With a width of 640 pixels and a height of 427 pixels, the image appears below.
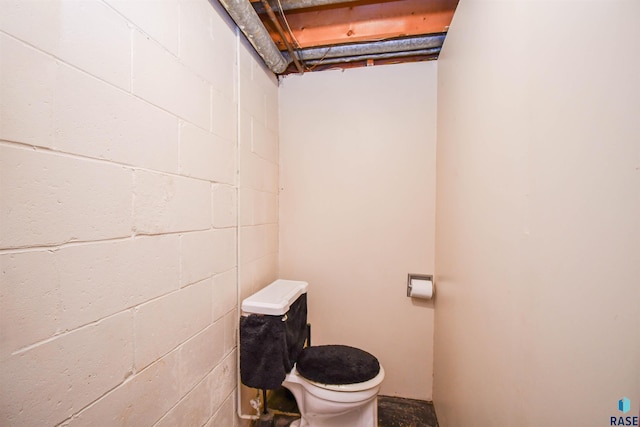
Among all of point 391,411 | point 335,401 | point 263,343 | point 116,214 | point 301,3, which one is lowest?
point 391,411

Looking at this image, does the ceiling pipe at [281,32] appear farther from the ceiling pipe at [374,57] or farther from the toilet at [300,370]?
the toilet at [300,370]

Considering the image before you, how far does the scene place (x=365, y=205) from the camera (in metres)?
1.81

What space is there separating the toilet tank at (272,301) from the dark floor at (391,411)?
764mm

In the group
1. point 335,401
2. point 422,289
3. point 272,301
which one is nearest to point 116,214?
point 272,301

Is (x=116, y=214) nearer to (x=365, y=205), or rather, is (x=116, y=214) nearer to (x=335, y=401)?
(x=335, y=401)

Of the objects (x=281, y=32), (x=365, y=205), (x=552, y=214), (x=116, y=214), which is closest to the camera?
(x=552, y=214)

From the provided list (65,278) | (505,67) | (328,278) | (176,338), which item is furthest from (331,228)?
(65,278)

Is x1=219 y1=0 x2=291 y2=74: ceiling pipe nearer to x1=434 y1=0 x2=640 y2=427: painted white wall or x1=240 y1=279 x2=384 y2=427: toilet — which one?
x1=434 y1=0 x2=640 y2=427: painted white wall

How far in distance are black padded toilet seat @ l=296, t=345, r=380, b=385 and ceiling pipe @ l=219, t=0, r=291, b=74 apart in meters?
1.73

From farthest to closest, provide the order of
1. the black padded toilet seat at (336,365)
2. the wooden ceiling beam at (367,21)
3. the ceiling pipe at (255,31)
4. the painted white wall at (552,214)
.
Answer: the wooden ceiling beam at (367,21) → the black padded toilet seat at (336,365) → the ceiling pipe at (255,31) → the painted white wall at (552,214)

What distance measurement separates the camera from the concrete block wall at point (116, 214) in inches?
20.3

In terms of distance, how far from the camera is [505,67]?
2.62 feet

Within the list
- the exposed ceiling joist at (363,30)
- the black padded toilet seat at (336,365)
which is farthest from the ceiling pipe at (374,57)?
the black padded toilet seat at (336,365)

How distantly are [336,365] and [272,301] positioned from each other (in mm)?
493
